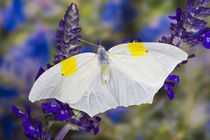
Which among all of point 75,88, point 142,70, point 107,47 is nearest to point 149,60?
point 142,70

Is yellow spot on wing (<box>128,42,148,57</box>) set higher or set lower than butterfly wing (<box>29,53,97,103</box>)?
higher

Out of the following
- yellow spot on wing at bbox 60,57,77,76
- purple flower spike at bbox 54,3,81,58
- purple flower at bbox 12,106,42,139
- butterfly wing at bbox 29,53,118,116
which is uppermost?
purple flower spike at bbox 54,3,81,58

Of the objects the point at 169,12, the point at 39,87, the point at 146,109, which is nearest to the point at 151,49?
the point at 39,87

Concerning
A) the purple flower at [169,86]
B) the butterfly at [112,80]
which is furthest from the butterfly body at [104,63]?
the purple flower at [169,86]

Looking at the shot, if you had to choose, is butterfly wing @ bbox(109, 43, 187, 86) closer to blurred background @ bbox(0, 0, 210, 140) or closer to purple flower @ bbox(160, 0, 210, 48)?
purple flower @ bbox(160, 0, 210, 48)

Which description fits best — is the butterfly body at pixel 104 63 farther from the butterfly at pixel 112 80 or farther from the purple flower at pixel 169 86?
the purple flower at pixel 169 86

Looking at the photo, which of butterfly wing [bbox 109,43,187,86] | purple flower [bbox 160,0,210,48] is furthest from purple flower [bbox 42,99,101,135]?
purple flower [bbox 160,0,210,48]

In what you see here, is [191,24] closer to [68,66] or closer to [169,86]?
[169,86]

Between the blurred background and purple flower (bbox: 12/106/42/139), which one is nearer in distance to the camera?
purple flower (bbox: 12/106/42/139)
